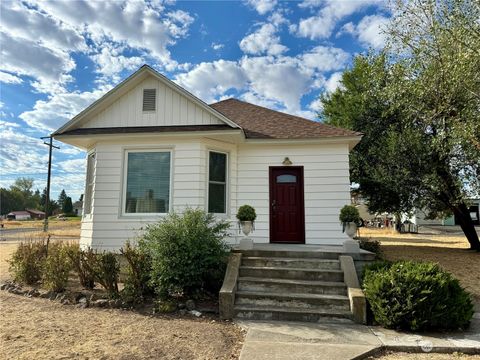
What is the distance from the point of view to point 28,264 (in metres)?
7.47

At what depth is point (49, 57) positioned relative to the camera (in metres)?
9.95

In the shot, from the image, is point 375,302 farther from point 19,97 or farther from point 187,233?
point 19,97

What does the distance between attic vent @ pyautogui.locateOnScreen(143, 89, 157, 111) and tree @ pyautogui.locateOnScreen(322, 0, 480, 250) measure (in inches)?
268

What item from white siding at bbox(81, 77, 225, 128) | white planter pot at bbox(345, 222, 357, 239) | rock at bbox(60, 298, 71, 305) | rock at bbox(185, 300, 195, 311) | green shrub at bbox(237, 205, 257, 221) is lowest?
rock at bbox(60, 298, 71, 305)

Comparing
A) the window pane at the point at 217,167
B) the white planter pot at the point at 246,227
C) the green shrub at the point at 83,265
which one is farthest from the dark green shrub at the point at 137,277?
the window pane at the point at 217,167

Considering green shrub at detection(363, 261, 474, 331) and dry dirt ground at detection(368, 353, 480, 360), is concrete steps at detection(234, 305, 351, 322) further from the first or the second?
dry dirt ground at detection(368, 353, 480, 360)

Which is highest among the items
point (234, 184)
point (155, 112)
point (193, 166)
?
point (155, 112)

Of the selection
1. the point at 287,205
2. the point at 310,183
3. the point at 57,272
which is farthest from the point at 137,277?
the point at 310,183

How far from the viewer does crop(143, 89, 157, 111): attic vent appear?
8.73m

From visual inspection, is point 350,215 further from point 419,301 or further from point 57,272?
point 57,272

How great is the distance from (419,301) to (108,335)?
4453 mm

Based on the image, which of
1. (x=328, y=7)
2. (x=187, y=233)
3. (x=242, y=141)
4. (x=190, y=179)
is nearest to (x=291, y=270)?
(x=187, y=233)

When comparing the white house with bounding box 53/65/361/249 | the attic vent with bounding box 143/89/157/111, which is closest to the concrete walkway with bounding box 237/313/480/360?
the white house with bounding box 53/65/361/249

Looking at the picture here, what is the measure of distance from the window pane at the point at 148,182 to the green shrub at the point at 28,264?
2.25 metres
